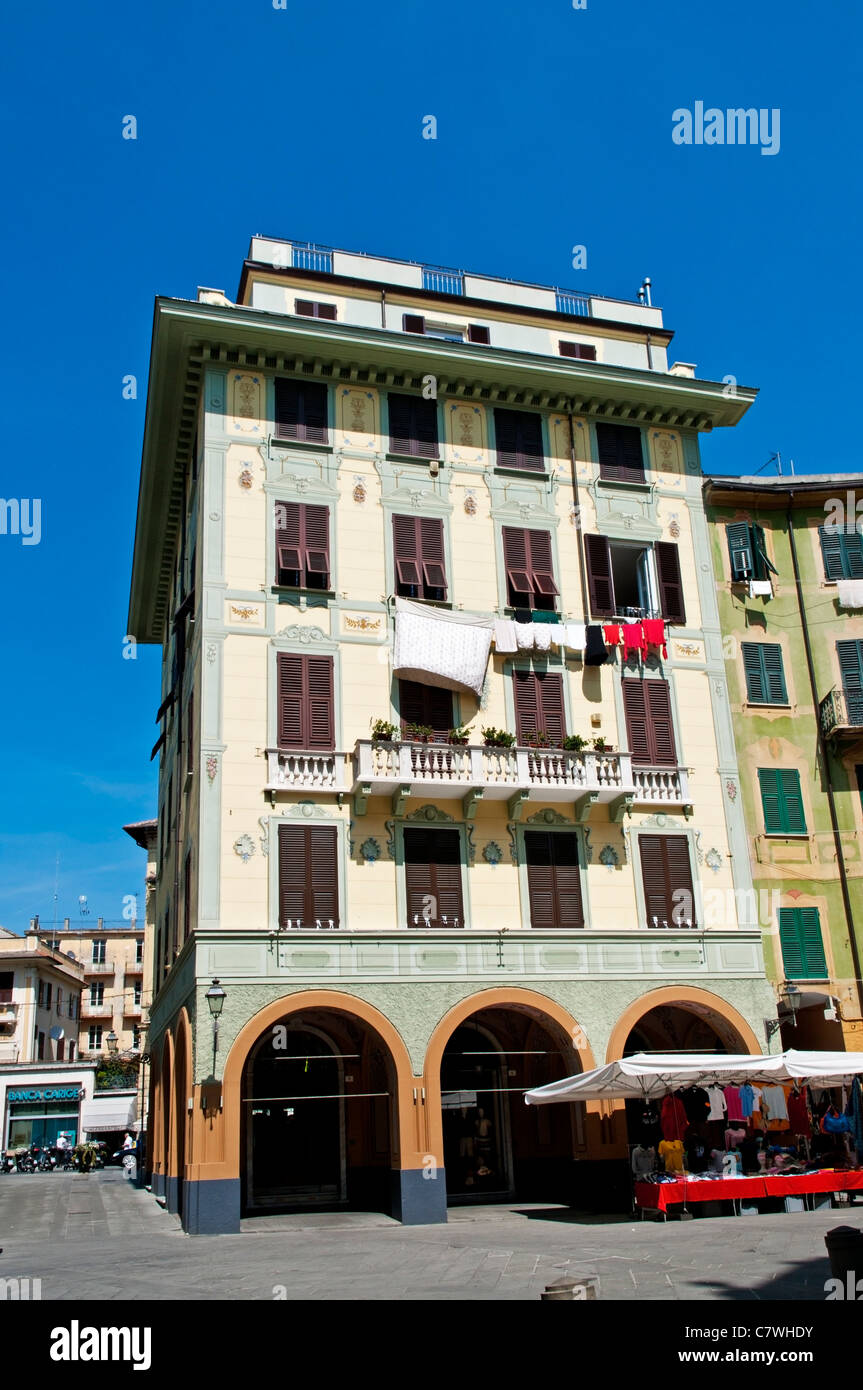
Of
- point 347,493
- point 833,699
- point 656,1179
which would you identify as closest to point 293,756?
point 347,493

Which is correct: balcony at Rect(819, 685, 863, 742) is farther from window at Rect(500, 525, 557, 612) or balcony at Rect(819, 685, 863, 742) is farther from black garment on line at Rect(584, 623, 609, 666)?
window at Rect(500, 525, 557, 612)

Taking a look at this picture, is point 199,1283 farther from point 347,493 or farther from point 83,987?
point 83,987

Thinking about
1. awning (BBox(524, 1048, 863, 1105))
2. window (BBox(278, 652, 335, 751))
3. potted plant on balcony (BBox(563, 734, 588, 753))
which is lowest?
awning (BBox(524, 1048, 863, 1105))

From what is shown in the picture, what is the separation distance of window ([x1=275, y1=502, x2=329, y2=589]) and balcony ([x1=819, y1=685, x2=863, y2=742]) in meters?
13.8

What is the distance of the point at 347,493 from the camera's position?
28438 millimetres

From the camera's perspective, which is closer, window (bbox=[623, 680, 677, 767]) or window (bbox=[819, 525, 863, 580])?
window (bbox=[623, 680, 677, 767])

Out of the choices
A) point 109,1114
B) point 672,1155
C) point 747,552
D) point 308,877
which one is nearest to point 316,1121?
point 308,877

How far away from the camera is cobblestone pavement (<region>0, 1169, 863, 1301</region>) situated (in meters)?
14.1

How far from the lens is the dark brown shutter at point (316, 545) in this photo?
90.1 feet

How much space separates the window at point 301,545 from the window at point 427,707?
3200mm

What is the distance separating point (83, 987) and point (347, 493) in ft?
247

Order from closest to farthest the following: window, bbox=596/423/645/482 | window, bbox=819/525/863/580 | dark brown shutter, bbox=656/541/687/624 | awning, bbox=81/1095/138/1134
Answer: dark brown shutter, bbox=656/541/687/624 < window, bbox=596/423/645/482 < window, bbox=819/525/863/580 < awning, bbox=81/1095/138/1134

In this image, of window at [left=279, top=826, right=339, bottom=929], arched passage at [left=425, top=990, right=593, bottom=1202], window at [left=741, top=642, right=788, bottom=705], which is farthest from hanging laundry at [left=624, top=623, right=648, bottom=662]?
arched passage at [left=425, top=990, right=593, bottom=1202]

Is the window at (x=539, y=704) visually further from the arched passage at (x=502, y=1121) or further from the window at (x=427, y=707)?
the arched passage at (x=502, y=1121)
